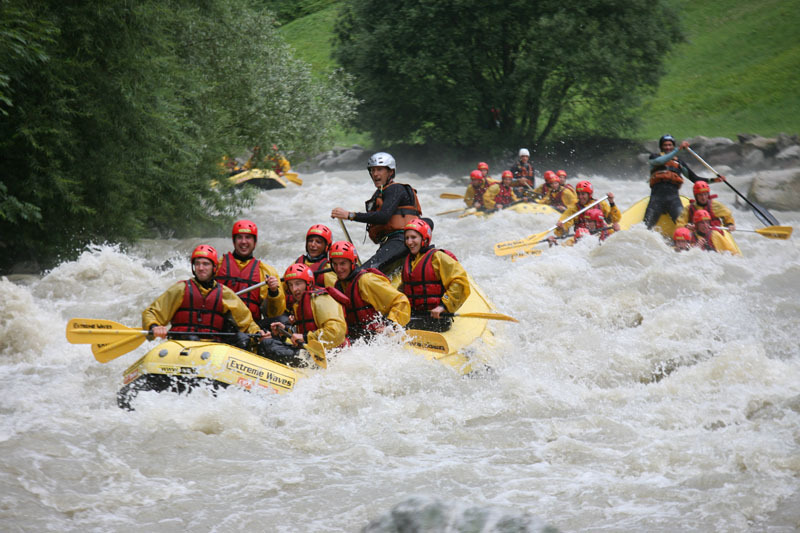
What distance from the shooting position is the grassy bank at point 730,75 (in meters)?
26.6

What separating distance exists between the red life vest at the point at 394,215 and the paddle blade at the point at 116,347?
7.89 feet

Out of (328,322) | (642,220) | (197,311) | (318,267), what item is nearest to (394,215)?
(318,267)

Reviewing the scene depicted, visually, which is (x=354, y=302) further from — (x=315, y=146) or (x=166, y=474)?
(x=315, y=146)

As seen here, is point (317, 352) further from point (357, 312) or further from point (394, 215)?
point (394, 215)

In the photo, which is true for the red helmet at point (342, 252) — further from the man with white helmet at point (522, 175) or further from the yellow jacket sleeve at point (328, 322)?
the man with white helmet at point (522, 175)

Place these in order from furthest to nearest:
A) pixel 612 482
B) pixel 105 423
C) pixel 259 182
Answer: pixel 259 182 < pixel 105 423 < pixel 612 482

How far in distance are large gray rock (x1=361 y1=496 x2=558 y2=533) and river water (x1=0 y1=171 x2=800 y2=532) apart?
156 centimetres

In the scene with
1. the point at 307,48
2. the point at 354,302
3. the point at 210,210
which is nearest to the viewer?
the point at 354,302

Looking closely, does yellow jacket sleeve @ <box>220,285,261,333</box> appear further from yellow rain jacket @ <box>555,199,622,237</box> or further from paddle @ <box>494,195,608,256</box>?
yellow rain jacket @ <box>555,199,622,237</box>

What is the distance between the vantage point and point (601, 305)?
884cm

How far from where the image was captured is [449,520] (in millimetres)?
2527

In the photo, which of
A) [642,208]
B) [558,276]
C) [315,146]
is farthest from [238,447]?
[315,146]

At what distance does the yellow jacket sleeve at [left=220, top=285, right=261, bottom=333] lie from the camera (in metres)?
5.87

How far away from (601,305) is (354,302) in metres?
3.65
